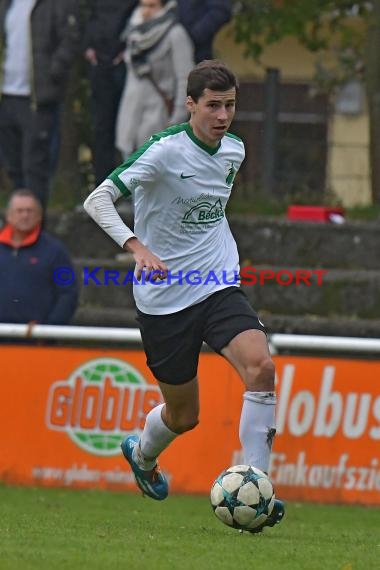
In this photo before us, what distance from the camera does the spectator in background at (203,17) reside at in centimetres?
1339

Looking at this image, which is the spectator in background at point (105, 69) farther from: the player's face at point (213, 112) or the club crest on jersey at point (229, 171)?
the player's face at point (213, 112)

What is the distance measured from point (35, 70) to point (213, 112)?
5870 millimetres

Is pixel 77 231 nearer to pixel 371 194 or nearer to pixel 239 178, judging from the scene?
pixel 239 178

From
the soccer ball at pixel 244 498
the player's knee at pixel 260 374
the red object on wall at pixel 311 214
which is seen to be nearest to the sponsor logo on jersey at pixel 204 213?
the player's knee at pixel 260 374

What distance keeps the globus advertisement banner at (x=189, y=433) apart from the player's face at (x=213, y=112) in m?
3.91

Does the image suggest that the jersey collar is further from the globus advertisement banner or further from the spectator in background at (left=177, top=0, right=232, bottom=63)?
the spectator in background at (left=177, top=0, right=232, bottom=63)

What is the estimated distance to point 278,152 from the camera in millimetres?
15586

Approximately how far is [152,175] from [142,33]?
5819 millimetres

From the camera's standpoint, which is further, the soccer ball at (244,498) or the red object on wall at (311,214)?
the red object on wall at (311,214)

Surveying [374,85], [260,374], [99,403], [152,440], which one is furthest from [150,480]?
[374,85]

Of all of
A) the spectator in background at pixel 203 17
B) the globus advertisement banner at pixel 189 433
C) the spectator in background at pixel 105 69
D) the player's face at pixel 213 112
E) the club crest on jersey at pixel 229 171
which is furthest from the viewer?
the spectator in background at pixel 105 69

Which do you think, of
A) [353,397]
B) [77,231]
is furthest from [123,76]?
[353,397]

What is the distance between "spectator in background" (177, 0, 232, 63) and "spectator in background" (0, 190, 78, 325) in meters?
2.29

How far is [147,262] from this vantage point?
7.62 metres
